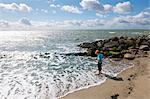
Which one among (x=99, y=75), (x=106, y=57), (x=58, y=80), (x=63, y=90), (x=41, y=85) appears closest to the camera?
(x=63, y=90)

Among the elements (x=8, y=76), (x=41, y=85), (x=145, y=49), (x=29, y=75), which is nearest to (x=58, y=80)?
(x=41, y=85)

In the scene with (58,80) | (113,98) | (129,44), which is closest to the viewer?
(113,98)

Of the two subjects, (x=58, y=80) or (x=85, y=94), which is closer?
(x=85, y=94)

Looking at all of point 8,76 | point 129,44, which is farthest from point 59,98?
point 129,44

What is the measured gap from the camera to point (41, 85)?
14664 mm

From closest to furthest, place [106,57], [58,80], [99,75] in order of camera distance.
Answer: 1. [58,80]
2. [99,75]
3. [106,57]

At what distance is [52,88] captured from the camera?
45.6 feet

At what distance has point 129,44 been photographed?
119 ft

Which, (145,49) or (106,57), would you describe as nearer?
(106,57)

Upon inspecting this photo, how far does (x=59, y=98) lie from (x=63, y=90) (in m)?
1.46

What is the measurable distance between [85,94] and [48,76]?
5761 mm

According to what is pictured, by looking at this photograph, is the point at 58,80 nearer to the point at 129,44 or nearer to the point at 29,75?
the point at 29,75

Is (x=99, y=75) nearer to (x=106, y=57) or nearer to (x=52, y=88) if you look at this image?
(x=52, y=88)

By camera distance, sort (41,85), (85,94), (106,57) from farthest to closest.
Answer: (106,57) → (41,85) → (85,94)
